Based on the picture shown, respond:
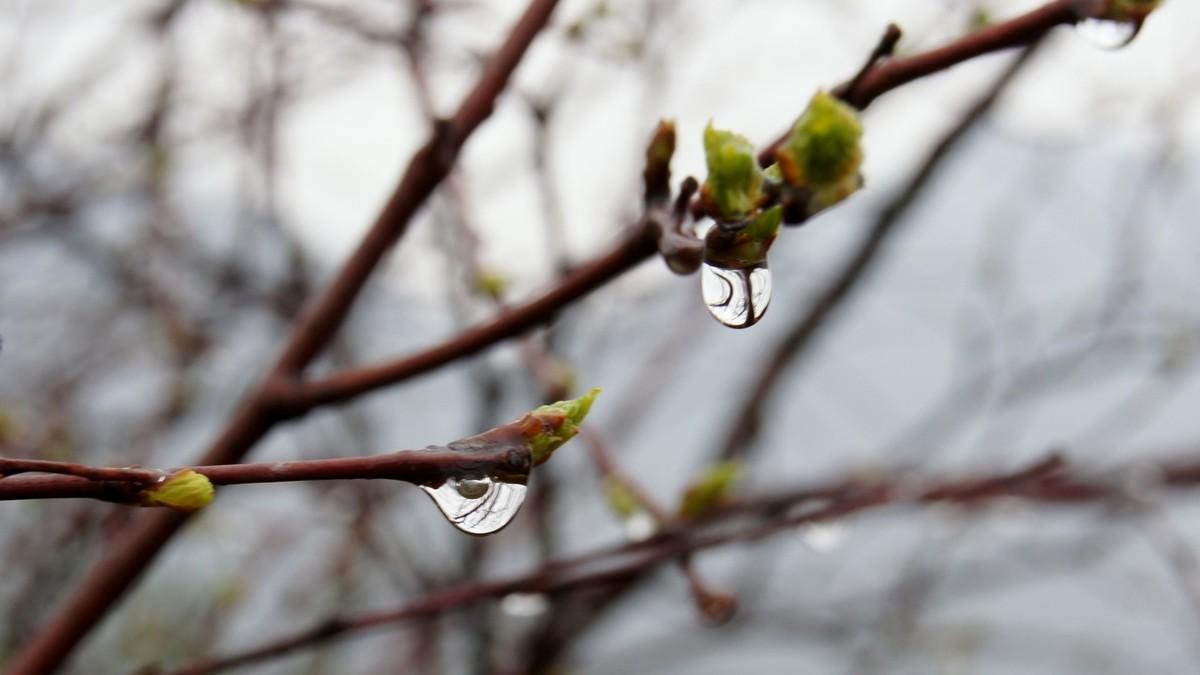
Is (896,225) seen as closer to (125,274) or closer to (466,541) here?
(466,541)

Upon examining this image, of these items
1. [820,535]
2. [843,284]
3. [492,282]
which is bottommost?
[843,284]

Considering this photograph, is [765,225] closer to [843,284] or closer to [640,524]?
[640,524]

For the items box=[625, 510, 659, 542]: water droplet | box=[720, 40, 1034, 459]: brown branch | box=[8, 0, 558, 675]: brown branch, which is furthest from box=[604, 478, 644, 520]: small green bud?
box=[720, 40, 1034, 459]: brown branch

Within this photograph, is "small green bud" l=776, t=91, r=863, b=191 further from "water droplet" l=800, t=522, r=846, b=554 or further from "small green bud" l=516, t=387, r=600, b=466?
"water droplet" l=800, t=522, r=846, b=554

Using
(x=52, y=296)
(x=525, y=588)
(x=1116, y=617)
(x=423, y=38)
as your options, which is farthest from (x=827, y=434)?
(x=525, y=588)

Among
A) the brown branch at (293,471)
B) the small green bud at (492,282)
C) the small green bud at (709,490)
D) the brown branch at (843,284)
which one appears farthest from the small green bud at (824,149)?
the brown branch at (843,284)

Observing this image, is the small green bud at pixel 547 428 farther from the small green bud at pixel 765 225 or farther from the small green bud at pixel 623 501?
the small green bud at pixel 623 501

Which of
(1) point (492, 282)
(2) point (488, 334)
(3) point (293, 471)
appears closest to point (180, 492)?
(3) point (293, 471)
